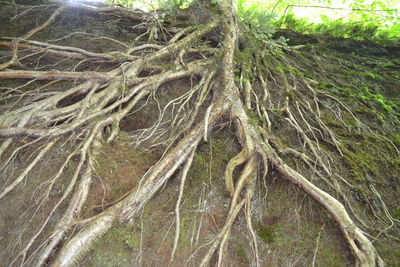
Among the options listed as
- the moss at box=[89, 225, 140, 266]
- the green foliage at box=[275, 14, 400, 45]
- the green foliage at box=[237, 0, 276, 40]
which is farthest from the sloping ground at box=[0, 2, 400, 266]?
the green foliage at box=[275, 14, 400, 45]

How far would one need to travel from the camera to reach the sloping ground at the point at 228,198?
2.02m

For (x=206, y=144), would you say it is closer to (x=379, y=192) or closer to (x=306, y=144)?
(x=306, y=144)

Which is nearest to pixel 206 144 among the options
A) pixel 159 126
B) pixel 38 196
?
pixel 159 126

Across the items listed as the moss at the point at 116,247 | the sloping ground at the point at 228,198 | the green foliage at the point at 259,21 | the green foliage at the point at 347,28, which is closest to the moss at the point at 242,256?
the sloping ground at the point at 228,198

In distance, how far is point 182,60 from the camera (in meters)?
3.50

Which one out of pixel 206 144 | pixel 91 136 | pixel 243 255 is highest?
pixel 91 136

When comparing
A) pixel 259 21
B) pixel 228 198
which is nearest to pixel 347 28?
pixel 259 21

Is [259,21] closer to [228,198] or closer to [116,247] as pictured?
[228,198]

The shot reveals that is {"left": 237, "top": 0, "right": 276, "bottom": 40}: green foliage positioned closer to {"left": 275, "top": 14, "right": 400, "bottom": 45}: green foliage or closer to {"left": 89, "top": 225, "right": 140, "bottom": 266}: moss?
{"left": 275, "top": 14, "right": 400, "bottom": 45}: green foliage

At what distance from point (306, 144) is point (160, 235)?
6.41ft

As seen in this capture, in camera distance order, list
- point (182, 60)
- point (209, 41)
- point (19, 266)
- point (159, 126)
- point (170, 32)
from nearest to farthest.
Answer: point (19, 266) → point (159, 126) → point (182, 60) → point (209, 41) → point (170, 32)

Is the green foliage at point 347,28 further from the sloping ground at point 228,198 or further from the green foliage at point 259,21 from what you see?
the sloping ground at point 228,198

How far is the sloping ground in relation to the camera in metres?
2.02

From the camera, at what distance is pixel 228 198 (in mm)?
2367
